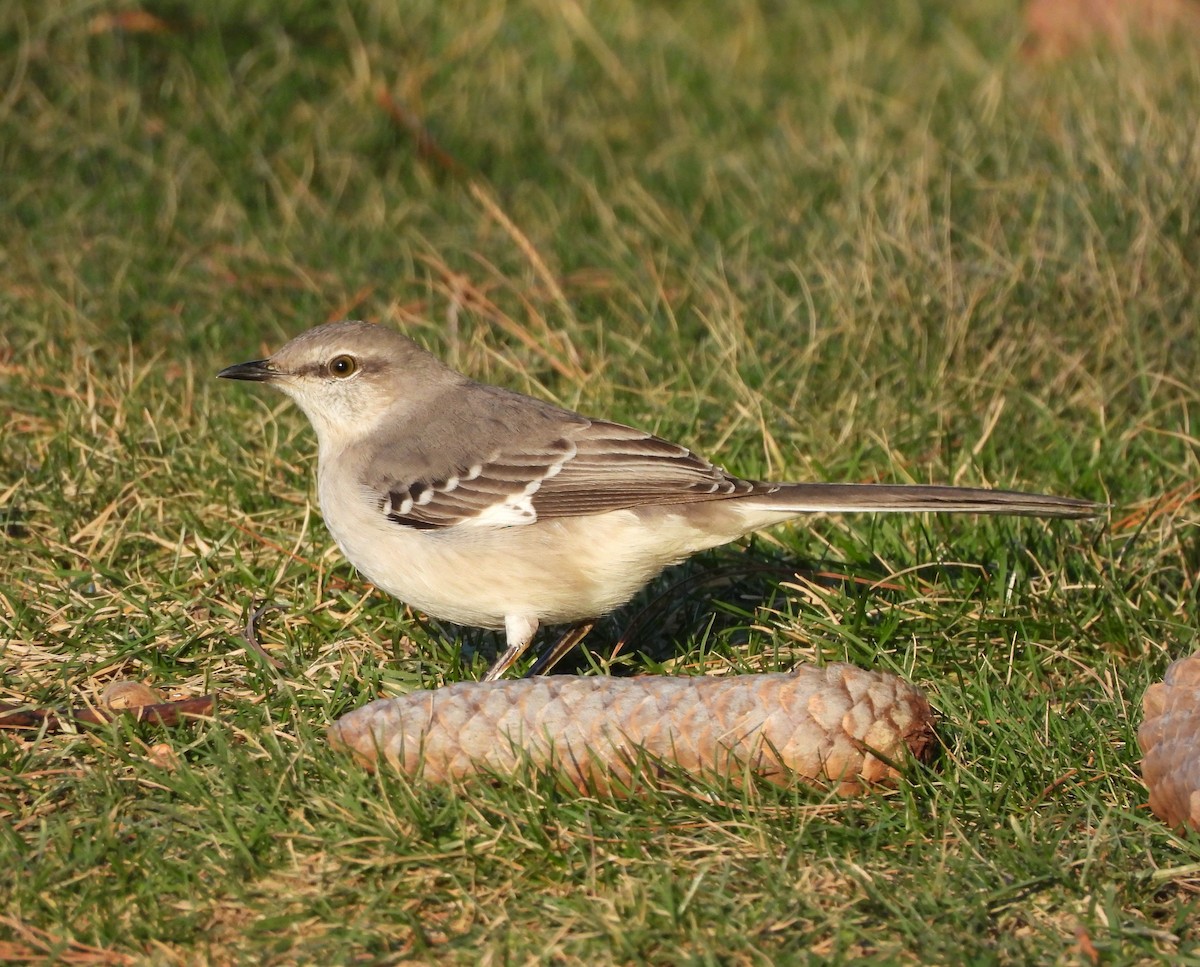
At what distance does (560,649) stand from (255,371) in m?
1.46

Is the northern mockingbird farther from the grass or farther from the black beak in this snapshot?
the grass

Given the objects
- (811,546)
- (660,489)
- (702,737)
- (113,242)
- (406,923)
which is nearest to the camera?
(406,923)

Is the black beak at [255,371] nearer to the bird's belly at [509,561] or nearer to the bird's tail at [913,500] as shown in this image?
the bird's belly at [509,561]

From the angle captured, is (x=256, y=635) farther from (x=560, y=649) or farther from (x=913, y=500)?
(x=913, y=500)

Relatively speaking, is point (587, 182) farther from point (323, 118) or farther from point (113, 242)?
point (113, 242)

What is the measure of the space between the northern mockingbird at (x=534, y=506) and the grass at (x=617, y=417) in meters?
0.28

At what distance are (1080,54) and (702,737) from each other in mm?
7504

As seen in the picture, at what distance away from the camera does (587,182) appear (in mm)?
8086

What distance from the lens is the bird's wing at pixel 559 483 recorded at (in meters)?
4.81

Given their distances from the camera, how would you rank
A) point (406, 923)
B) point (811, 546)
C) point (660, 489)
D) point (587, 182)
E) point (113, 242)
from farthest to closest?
point (587, 182) → point (113, 242) → point (811, 546) → point (660, 489) → point (406, 923)

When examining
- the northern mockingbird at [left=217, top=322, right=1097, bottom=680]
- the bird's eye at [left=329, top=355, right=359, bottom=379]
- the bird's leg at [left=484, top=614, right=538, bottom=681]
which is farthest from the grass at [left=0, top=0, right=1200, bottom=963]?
the bird's eye at [left=329, top=355, right=359, bottom=379]

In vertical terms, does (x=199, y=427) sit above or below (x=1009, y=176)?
below

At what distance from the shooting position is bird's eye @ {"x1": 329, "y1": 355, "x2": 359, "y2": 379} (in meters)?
5.32

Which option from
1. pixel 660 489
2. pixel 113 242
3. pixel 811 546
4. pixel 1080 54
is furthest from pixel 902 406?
pixel 1080 54
